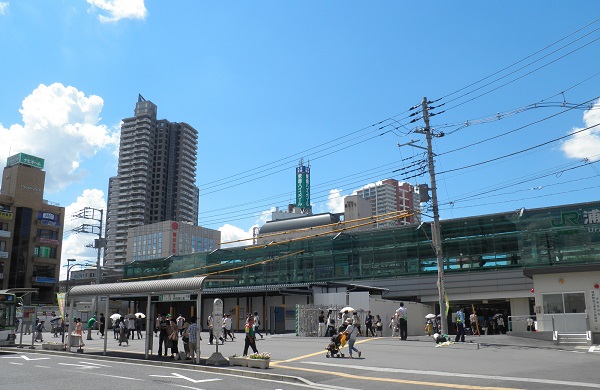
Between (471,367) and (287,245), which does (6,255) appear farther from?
(471,367)

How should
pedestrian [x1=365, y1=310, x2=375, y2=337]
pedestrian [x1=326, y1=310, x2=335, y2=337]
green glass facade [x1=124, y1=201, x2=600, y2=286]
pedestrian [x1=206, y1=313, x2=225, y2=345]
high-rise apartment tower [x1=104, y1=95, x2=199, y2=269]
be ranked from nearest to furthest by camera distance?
pedestrian [x1=206, y1=313, x2=225, y2=345] < pedestrian [x1=326, y1=310, x2=335, y2=337] < pedestrian [x1=365, y1=310, x2=375, y2=337] < green glass facade [x1=124, y1=201, x2=600, y2=286] < high-rise apartment tower [x1=104, y1=95, x2=199, y2=269]

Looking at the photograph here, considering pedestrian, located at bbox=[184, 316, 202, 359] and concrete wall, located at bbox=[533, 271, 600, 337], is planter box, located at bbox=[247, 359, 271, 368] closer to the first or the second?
pedestrian, located at bbox=[184, 316, 202, 359]

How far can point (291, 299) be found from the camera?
4594cm

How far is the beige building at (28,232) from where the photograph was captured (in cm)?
7625

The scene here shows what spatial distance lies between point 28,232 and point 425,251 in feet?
190

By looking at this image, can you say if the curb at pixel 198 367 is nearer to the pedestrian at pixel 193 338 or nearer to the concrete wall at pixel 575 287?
the pedestrian at pixel 193 338

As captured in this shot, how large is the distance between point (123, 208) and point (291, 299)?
135 m

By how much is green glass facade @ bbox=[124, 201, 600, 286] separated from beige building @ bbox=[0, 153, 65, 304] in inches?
1016

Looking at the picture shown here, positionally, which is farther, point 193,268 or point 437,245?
point 193,268

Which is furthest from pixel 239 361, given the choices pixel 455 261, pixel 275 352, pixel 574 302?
pixel 455 261

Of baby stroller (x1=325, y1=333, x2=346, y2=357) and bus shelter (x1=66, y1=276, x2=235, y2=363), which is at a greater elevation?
bus shelter (x1=66, y1=276, x2=235, y2=363)

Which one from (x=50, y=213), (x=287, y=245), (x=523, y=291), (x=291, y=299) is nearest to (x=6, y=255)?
(x=50, y=213)

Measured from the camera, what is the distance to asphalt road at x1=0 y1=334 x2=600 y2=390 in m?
14.4

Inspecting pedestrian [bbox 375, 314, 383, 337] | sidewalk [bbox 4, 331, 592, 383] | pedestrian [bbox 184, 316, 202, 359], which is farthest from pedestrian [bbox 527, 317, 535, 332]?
pedestrian [bbox 184, 316, 202, 359]
